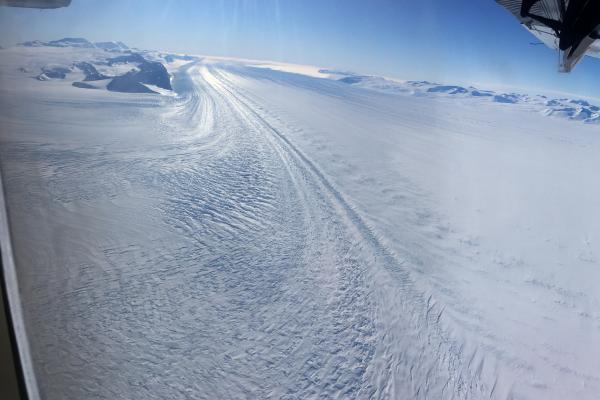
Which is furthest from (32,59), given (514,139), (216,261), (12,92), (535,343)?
(514,139)

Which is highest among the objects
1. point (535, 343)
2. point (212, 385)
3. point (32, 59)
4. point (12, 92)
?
point (32, 59)

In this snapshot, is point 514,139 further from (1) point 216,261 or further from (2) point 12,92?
(2) point 12,92

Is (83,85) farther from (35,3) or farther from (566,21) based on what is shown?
(566,21)

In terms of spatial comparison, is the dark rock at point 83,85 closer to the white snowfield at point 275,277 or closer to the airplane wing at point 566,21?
the white snowfield at point 275,277

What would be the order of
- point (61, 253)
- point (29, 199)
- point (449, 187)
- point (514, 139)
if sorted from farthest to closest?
1. point (514, 139)
2. point (449, 187)
3. point (29, 199)
4. point (61, 253)

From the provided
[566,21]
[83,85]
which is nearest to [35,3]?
[566,21]

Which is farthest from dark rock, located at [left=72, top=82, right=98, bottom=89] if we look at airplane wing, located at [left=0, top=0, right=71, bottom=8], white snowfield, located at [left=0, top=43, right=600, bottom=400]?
airplane wing, located at [left=0, top=0, right=71, bottom=8]
